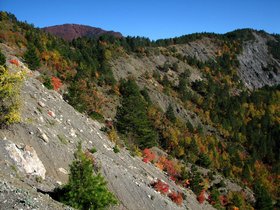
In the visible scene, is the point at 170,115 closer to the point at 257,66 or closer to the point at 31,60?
the point at 31,60

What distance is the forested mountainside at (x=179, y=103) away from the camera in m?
55.3

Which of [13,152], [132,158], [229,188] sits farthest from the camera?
[229,188]

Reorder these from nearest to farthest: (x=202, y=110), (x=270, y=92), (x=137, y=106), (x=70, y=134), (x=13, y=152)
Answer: (x=13, y=152)
(x=70, y=134)
(x=137, y=106)
(x=202, y=110)
(x=270, y=92)

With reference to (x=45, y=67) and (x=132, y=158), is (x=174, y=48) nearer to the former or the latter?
(x=45, y=67)

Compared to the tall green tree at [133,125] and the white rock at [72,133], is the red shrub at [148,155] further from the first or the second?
the white rock at [72,133]

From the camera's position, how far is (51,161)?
1107 inches

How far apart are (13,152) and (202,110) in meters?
82.7

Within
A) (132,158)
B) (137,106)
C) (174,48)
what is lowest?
(132,158)

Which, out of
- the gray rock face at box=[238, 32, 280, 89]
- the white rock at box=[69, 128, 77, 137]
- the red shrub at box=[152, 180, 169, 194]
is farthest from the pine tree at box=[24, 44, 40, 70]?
the gray rock face at box=[238, 32, 280, 89]

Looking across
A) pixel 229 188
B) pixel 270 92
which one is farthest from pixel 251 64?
pixel 229 188

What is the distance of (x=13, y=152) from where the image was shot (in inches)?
→ 969

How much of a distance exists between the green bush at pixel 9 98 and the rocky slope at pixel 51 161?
99 cm

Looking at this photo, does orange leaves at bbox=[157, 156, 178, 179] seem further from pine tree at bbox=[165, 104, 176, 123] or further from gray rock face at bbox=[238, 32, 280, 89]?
gray rock face at bbox=[238, 32, 280, 89]

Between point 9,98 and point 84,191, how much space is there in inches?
432
